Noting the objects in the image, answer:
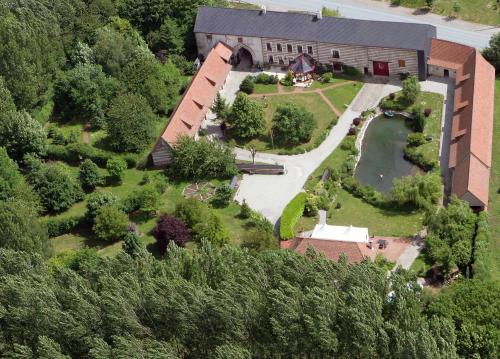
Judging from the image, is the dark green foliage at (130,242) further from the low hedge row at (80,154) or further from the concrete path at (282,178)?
the low hedge row at (80,154)

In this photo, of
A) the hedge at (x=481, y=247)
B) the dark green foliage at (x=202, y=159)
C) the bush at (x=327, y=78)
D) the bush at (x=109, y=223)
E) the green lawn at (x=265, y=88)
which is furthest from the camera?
the green lawn at (x=265, y=88)

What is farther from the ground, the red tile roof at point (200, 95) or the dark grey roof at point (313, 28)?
the dark grey roof at point (313, 28)

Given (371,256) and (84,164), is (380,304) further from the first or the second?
(84,164)

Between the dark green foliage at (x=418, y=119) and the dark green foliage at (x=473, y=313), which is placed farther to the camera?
the dark green foliage at (x=418, y=119)

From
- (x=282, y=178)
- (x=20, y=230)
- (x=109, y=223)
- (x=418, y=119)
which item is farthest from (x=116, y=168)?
(x=418, y=119)

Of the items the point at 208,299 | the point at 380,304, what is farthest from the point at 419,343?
the point at 208,299

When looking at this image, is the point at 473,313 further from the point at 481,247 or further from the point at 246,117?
the point at 246,117

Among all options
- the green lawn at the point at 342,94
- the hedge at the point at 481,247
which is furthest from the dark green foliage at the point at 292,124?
the hedge at the point at 481,247
